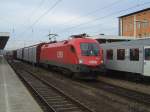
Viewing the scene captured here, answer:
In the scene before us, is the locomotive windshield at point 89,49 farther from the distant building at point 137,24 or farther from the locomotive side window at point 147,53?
the distant building at point 137,24

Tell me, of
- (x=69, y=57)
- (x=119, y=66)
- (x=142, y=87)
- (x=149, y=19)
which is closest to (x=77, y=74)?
(x=69, y=57)

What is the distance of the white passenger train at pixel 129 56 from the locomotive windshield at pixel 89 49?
1.86 m

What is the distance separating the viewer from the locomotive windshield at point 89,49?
918 inches

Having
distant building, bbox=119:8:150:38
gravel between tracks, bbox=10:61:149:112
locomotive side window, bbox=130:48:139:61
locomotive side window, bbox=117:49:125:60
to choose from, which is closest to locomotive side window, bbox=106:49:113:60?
locomotive side window, bbox=117:49:125:60

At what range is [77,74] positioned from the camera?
75.8ft

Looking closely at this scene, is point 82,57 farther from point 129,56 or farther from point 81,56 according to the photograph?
point 129,56

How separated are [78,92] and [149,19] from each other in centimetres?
6062

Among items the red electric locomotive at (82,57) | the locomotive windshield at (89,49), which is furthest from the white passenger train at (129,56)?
the locomotive windshield at (89,49)

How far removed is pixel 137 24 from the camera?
261ft

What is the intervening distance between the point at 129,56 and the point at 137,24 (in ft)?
191

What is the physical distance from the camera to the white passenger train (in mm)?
20297

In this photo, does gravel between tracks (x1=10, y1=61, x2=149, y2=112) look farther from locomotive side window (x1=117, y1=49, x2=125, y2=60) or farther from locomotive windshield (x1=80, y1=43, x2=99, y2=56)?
locomotive side window (x1=117, y1=49, x2=125, y2=60)

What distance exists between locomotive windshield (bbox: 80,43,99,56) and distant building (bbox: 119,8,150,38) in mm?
46721

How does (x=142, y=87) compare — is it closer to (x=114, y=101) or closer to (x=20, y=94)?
(x=114, y=101)
